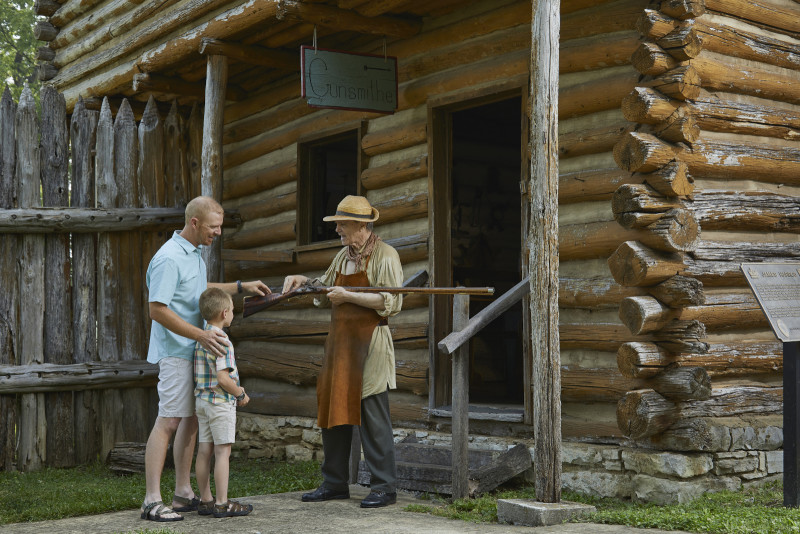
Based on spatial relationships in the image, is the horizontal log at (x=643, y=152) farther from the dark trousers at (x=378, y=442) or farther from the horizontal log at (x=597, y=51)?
the dark trousers at (x=378, y=442)

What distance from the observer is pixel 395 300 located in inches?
267

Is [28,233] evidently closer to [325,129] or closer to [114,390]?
[114,390]

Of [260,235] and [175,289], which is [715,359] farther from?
[260,235]

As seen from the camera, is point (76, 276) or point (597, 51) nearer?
point (597, 51)

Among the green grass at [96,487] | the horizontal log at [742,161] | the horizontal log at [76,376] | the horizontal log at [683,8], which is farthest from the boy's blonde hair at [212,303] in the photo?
the horizontal log at [76,376]

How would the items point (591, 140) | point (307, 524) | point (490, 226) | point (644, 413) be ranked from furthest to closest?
point (490, 226) → point (591, 140) → point (644, 413) → point (307, 524)

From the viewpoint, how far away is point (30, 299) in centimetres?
959

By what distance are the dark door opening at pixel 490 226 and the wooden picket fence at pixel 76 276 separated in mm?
3365

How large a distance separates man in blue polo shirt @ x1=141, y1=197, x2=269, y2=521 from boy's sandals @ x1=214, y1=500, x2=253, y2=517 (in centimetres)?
Result: 26

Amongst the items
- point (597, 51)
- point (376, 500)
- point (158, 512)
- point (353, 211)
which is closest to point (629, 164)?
point (597, 51)

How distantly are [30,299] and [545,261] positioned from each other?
566 centimetres

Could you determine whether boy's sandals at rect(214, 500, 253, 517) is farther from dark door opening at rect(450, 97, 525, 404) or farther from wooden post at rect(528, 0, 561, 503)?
dark door opening at rect(450, 97, 525, 404)

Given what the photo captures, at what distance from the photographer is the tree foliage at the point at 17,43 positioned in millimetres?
31828

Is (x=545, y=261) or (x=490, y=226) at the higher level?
(x=490, y=226)
